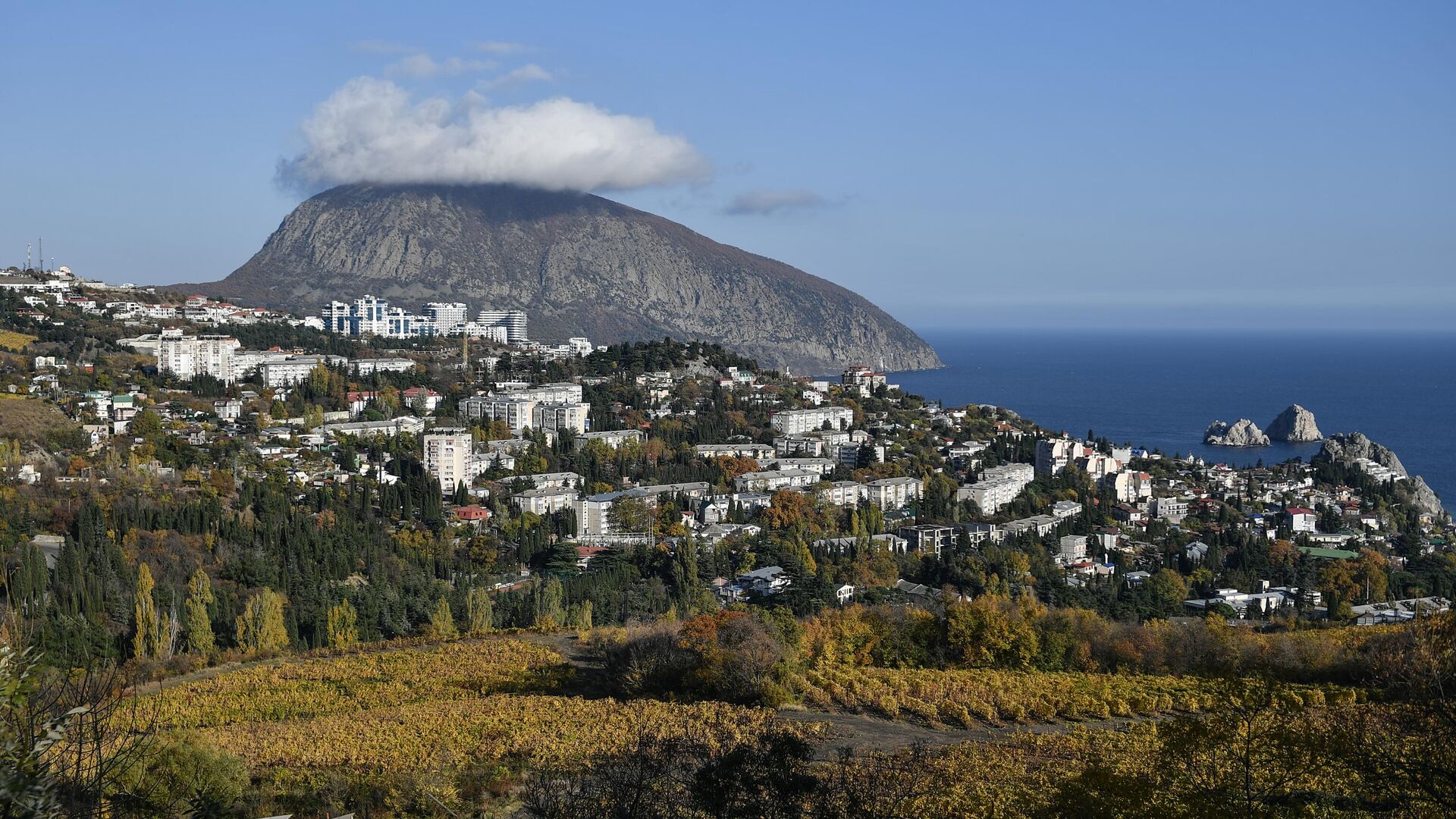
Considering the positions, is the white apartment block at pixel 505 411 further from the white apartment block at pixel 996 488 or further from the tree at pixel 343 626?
the tree at pixel 343 626

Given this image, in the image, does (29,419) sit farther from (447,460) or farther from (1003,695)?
(1003,695)

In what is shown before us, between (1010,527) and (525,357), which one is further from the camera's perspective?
(525,357)

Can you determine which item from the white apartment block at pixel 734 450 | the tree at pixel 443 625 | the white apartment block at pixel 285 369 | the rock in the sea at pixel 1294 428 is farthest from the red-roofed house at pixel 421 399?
the rock in the sea at pixel 1294 428

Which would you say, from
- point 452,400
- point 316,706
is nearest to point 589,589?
point 316,706

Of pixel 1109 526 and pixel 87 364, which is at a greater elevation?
pixel 87 364

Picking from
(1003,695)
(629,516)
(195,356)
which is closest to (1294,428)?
(629,516)

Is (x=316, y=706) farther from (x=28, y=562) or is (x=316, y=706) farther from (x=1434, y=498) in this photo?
(x=1434, y=498)

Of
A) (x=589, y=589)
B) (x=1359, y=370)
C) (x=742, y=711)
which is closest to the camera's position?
(x=742, y=711)
